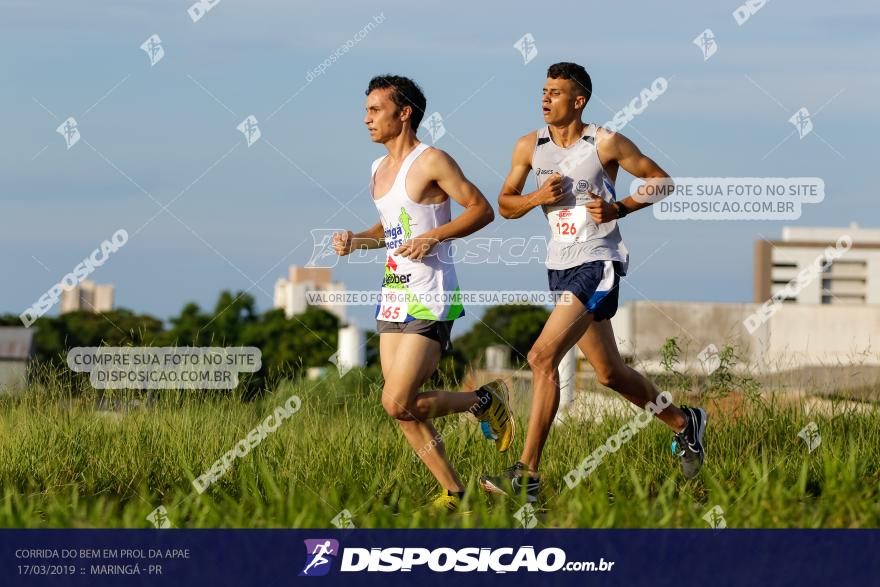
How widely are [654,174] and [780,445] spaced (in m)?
2.38

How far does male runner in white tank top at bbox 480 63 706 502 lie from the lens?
679 centimetres

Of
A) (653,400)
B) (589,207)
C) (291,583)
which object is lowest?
(291,583)

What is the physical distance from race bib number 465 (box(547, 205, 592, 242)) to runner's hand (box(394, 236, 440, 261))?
0.86 metres

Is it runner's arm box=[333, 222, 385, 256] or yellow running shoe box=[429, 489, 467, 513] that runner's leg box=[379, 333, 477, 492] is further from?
runner's arm box=[333, 222, 385, 256]

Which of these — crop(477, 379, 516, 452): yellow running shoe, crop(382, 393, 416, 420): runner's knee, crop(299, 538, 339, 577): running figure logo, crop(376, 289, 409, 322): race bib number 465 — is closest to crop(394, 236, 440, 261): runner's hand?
crop(376, 289, 409, 322): race bib number 465

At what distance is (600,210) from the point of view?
6715 millimetres

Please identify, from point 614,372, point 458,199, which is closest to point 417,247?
point 458,199

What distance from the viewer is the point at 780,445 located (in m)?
8.26

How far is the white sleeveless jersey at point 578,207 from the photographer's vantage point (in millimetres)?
6859

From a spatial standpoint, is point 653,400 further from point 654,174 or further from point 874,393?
point 874,393

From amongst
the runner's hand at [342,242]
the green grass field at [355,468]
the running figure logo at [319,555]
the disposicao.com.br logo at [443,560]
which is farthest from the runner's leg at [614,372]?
the running figure logo at [319,555]

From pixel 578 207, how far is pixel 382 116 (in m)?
1.19

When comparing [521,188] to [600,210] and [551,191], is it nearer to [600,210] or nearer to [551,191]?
[551,191]

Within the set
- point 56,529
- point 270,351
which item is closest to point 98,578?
point 56,529
